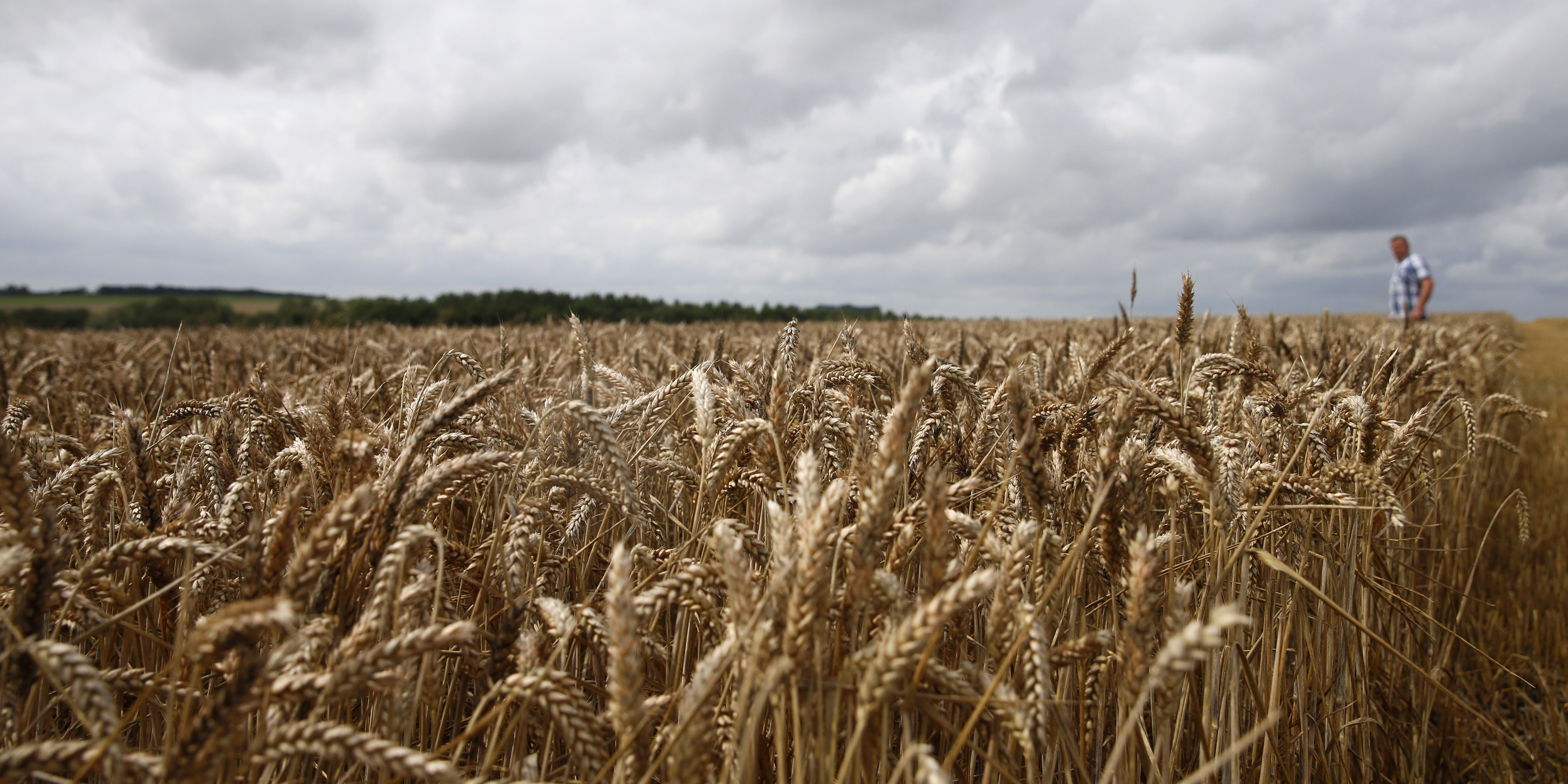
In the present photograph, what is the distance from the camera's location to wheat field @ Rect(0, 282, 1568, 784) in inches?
37.7

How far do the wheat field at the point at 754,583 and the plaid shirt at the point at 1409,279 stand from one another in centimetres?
1531

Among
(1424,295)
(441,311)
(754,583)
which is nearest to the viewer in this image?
(754,583)

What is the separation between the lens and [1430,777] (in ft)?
8.85

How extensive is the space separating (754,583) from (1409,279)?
755 inches

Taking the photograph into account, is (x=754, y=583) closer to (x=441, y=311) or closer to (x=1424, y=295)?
(x=1424, y=295)

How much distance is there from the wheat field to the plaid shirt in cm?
1531

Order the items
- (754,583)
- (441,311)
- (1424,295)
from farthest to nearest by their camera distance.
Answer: (441,311)
(1424,295)
(754,583)

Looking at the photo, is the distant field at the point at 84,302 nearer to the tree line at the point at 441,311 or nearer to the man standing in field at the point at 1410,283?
the tree line at the point at 441,311

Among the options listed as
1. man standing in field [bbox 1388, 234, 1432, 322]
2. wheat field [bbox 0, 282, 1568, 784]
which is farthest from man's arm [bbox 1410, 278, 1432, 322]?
wheat field [bbox 0, 282, 1568, 784]

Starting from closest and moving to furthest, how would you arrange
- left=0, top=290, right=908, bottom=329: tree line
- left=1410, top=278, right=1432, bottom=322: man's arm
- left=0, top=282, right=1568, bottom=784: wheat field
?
left=0, top=282, right=1568, bottom=784: wheat field < left=1410, top=278, right=1432, bottom=322: man's arm < left=0, top=290, right=908, bottom=329: tree line

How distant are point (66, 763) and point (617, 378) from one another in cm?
154

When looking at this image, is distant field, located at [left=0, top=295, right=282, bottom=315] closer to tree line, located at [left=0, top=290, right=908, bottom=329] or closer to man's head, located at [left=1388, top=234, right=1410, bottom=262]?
tree line, located at [left=0, top=290, right=908, bottom=329]

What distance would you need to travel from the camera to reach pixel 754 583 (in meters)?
1.49

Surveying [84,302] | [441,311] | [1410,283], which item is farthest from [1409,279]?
[84,302]
